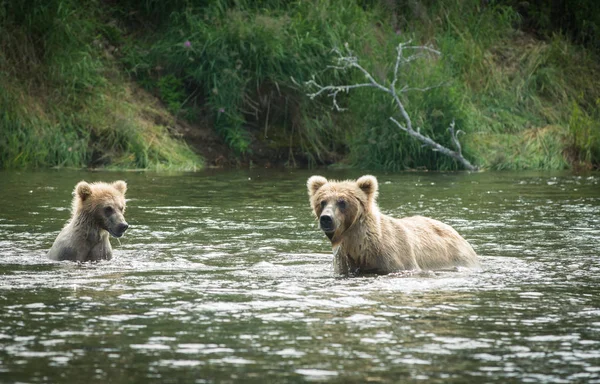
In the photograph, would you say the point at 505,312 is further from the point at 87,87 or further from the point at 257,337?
the point at 87,87

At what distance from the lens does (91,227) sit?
34.8 ft

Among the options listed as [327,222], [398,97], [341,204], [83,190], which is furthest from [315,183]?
[398,97]

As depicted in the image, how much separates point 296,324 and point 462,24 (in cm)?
2133

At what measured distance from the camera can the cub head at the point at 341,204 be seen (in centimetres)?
905

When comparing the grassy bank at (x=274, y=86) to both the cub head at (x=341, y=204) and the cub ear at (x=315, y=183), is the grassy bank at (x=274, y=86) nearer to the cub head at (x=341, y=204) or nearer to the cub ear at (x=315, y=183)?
the cub ear at (x=315, y=183)

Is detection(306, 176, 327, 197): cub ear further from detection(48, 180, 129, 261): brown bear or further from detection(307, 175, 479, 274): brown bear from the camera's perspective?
detection(48, 180, 129, 261): brown bear

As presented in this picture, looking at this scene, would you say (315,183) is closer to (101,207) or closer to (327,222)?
(327,222)

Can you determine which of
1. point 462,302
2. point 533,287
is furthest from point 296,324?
point 533,287

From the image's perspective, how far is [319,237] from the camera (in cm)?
1228

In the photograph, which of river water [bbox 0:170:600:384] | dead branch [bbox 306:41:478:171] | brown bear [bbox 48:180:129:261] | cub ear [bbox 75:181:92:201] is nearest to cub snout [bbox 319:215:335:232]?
river water [bbox 0:170:600:384]

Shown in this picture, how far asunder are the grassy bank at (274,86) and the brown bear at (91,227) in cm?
1098

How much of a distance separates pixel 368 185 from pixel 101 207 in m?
2.85

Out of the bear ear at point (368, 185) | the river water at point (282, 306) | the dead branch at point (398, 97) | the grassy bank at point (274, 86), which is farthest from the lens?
the grassy bank at point (274, 86)

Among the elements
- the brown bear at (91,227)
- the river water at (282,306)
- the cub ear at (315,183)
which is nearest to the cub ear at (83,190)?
the brown bear at (91,227)
